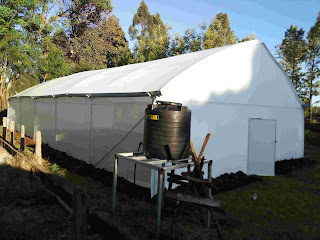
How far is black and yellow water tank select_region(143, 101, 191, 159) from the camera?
4180 mm

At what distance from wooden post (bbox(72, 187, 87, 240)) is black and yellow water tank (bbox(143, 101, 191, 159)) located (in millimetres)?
1772

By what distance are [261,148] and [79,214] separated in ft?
23.6

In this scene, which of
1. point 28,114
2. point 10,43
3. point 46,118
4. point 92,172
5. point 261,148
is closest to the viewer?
point 92,172

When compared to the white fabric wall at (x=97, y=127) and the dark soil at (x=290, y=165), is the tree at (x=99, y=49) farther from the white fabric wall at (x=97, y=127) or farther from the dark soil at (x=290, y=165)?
the dark soil at (x=290, y=165)

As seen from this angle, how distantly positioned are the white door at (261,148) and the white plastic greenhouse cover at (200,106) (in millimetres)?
232

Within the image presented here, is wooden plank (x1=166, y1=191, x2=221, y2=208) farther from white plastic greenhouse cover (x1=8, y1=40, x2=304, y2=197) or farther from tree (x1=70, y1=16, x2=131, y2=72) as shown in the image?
tree (x1=70, y1=16, x2=131, y2=72)

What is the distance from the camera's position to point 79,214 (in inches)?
104

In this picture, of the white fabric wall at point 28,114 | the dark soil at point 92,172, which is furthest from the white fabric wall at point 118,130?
the white fabric wall at point 28,114

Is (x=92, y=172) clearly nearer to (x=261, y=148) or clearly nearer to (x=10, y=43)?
(x=261, y=148)

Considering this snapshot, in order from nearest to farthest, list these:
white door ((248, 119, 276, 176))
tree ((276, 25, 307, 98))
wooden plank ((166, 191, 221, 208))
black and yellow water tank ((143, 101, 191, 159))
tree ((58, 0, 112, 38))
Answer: wooden plank ((166, 191, 221, 208)) → black and yellow water tank ((143, 101, 191, 159)) → white door ((248, 119, 276, 176)) → tree ((276, 25, 307, 98)) → tree ((58, 0, 112, 38))

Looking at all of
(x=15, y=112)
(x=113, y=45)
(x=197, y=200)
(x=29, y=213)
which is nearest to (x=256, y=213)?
(x=197, y=200)

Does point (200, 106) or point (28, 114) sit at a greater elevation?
point (200, 106)

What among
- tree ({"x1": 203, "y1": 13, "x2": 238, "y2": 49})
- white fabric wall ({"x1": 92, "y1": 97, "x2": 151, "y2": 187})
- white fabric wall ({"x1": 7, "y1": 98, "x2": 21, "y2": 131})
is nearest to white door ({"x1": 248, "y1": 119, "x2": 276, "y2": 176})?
white fabric wall ({"x1": 92, "y1": 97, "x2": 151, "y2": 187})

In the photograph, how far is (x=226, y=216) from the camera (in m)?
5.09
